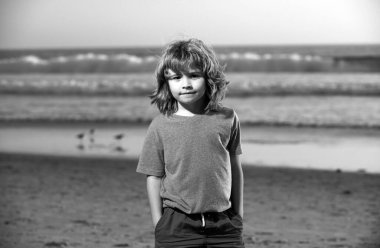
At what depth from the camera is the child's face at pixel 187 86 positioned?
192 centimetres

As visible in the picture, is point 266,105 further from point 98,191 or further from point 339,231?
point 339,231

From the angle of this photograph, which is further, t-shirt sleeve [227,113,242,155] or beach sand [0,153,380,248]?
beach sand [0,153,380,248]

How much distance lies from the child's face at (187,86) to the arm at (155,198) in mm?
259

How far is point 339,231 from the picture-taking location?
411 centimetres

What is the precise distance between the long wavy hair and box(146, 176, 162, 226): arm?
0.21 metres

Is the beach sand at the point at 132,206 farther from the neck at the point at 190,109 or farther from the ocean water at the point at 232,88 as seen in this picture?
the neck at the point at 190,109

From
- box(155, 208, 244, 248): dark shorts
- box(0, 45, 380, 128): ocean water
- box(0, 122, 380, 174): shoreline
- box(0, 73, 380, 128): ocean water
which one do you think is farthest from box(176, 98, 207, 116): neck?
box(0, 73, 380, 128): ocean water

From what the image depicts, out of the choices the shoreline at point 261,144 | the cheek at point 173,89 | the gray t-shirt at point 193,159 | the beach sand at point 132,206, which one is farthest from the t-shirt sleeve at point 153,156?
the shoreline at point 261,144

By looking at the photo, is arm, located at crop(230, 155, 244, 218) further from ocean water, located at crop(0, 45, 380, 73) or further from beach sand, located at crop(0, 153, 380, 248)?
ocean water, located at crop(0, 45, 380, 73)

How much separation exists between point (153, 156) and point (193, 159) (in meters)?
0.13

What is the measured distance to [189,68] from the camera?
6.29ft

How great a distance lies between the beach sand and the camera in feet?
12.9

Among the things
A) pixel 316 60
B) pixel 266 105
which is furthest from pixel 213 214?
pixel 316 60

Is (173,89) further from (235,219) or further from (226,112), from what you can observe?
(235,219)
